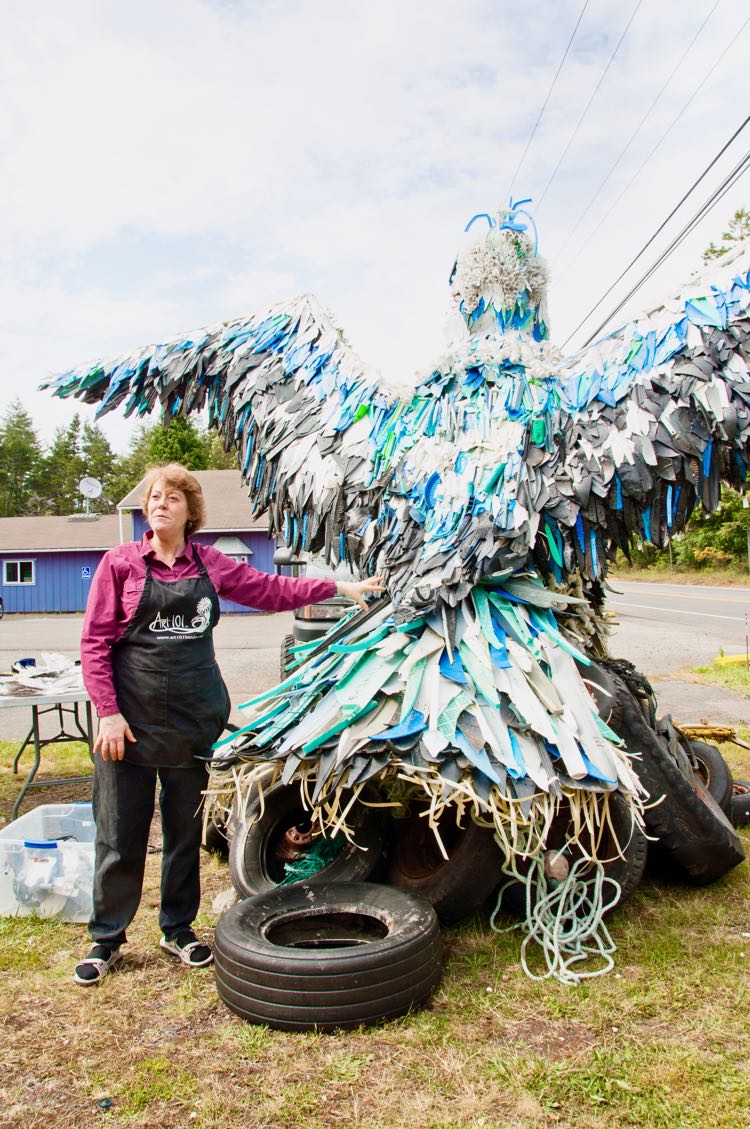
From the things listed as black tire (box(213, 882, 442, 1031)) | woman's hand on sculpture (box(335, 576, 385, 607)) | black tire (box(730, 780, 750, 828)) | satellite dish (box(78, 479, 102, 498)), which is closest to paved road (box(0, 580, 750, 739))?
black tire (box(730, 780, 750, 828))

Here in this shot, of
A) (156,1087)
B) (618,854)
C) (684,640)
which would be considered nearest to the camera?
(156,1087)

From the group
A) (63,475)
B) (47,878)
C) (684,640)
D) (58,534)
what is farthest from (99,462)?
(47,878)

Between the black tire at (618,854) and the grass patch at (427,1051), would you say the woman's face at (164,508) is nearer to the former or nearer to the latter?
the grass patch at (427,1051)

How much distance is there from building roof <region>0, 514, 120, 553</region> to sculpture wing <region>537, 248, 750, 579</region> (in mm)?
21294

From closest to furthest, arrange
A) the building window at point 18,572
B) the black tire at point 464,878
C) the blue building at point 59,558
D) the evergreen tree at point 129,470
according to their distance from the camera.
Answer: the black tire at point 464,878 → the blue building at point 59,558 → the building window at point 18,572 → the evergreen tree at point 129,470

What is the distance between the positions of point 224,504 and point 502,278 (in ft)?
65.4

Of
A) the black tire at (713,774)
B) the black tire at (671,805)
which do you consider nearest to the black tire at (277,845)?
the black tire at (671,805)

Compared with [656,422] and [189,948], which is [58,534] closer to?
[189,948]

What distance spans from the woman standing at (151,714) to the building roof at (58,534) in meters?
21.0

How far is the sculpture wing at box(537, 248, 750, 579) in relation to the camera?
104 inches

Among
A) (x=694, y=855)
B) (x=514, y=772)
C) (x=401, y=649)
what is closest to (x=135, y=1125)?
(x=514, y=772)

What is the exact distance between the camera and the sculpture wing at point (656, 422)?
2.64 m

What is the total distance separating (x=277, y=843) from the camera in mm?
3061

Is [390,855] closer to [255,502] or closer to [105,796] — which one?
[105,796]
